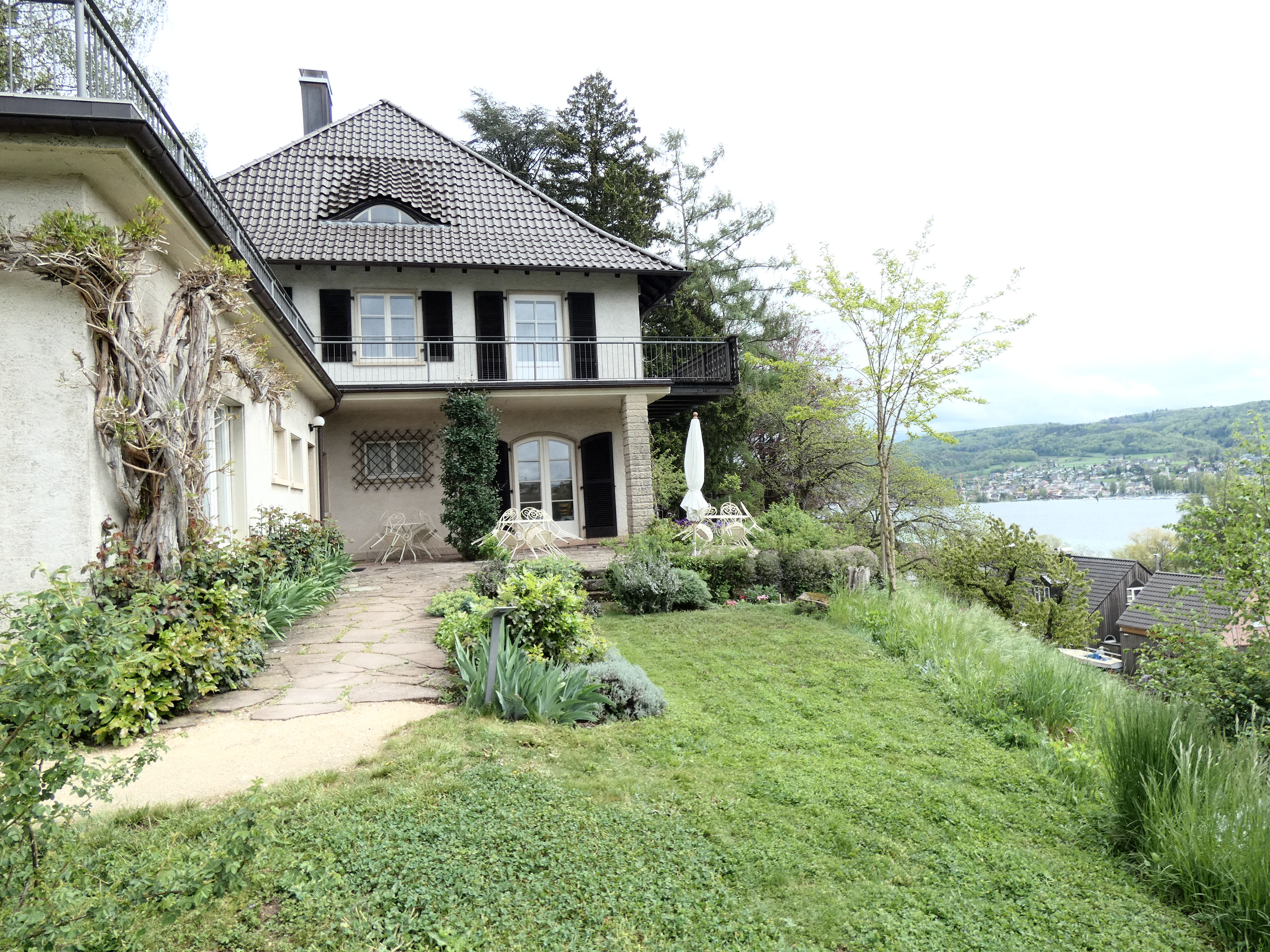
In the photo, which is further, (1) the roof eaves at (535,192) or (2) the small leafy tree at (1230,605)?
(1) the roof eaves at (535,192)

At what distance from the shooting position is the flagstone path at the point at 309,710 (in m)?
3.33

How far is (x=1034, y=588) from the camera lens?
46.4 feet

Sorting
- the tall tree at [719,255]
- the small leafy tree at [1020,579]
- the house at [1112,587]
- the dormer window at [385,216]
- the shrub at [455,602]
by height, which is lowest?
the house at [1112,587]

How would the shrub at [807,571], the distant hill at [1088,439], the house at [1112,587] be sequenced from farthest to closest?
1. the distant hill at [1088,439]
2. the house at [1112,587]
3. the shrub at [807,571]

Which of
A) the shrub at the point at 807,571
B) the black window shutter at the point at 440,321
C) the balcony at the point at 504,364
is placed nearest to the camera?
the shrub at the point at 807,571

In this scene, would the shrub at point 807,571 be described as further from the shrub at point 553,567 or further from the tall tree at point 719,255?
the tall tree at point 719,255

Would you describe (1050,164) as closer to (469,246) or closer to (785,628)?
(785,628)

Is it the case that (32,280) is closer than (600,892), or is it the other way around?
(600,892)

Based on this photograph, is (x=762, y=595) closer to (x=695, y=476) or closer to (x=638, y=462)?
(x=695, y=476)

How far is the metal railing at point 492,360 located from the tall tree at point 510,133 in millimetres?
11952

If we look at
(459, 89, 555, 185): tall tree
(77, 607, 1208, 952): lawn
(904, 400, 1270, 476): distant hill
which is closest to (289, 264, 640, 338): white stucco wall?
(459, 89, 555, 185): tall tree

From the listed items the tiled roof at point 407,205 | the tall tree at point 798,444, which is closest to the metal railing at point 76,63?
A: the tiled roof at point 407,205

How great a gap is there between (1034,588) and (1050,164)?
27.0 ft

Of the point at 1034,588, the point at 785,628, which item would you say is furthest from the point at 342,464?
the point at 1034,588
